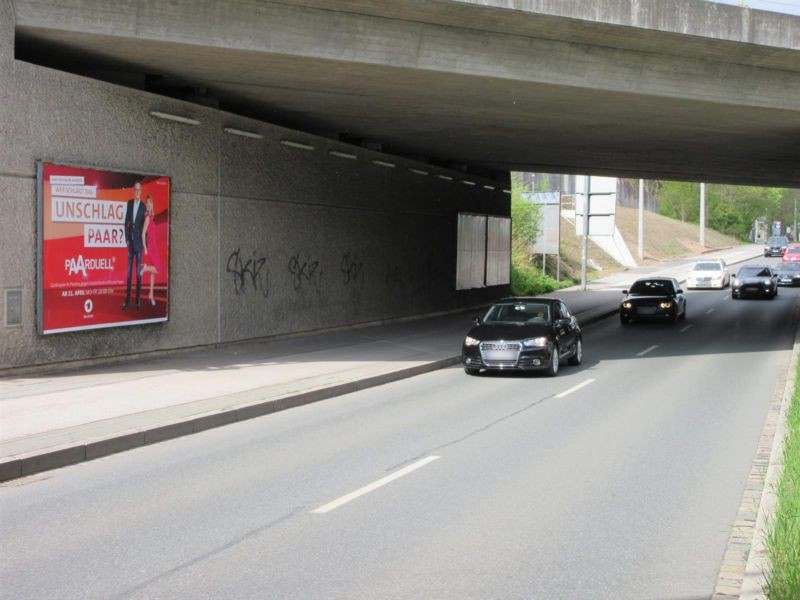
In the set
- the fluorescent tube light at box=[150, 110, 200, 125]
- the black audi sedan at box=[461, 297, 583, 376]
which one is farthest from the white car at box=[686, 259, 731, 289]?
the fluorescent tube light at box=[150, 110, 200, 125]

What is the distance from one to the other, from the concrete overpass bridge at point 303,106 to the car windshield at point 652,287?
17.0 feet

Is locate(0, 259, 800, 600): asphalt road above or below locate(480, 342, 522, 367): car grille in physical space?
below

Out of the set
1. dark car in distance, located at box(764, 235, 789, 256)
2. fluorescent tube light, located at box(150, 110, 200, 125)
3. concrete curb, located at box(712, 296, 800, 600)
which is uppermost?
fluorescent tube light, located at box(150, 110, 200, 125)

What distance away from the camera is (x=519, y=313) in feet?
60.6

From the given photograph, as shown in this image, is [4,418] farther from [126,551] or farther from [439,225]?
[439,225]

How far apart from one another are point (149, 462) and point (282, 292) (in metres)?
11.8

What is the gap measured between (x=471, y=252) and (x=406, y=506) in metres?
27.3

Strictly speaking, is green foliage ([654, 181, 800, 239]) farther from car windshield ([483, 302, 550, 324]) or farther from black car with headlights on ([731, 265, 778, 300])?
car windshield ([483, 302, 550, 324])

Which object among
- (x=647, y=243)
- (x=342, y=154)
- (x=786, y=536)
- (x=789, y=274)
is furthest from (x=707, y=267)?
(x=786, y=536)

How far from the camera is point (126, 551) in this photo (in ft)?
21.9

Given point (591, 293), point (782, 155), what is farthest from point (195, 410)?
point (591, 293)

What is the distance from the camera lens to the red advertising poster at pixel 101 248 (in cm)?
1488

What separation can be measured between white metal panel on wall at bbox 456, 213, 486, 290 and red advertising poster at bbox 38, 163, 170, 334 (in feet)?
56.8

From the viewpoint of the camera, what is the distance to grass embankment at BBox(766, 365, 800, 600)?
5129 millimetres
